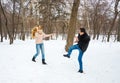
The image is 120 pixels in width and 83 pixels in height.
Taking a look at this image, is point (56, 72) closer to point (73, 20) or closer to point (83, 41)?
point (83, 41)

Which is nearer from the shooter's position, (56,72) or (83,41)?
(56,72)

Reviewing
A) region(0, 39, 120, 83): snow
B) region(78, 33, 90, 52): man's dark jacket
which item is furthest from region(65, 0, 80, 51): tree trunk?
region(78, 33, 90, 52): man's dark jacket

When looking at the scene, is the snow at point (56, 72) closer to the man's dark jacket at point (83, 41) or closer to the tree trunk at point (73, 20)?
the man's dark jacket at point (83, 41)

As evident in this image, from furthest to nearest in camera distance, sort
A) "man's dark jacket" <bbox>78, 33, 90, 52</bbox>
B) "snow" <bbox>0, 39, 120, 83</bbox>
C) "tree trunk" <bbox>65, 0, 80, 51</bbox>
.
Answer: "tree trunk" <bbox>65, 0, 80, 51</bbox>, "man's dark jacket" <bbox>78, 33, 90, 52</bbox>, "snow" <bbox>0, 39, 120, 83</bbox>

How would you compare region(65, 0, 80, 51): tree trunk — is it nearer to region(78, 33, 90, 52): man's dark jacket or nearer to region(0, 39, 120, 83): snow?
region(0, 39, 120, 83): snow

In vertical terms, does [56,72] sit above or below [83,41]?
below

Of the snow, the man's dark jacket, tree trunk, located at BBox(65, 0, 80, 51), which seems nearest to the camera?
the snow

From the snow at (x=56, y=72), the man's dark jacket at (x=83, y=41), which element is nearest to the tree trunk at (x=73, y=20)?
the snow at (x=56, y=72)

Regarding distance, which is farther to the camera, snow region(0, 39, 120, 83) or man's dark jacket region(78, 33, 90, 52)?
man's dark jacket region(78, 33, 90, 52)

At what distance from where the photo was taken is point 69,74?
30.1ft

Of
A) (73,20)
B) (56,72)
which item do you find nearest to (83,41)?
(56,72)

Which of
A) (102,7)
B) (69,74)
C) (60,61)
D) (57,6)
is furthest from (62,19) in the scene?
(69,74)

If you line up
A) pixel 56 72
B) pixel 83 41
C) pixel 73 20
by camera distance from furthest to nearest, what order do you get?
pixel 73 20 < pixel 83 41 < pixel 56 72

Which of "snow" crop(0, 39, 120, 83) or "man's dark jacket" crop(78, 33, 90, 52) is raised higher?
"man's dark jacket" crop(78, 33, 90, 52)
